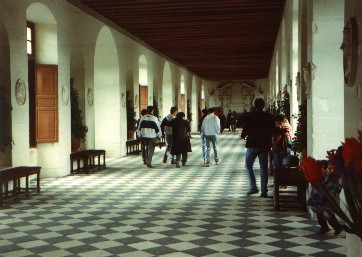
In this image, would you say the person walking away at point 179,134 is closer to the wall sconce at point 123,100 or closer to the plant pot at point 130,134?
the wall sconce at point 123,100

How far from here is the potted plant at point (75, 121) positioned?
1299 cm

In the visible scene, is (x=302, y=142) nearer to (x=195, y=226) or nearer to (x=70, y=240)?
(x=195, y=226)

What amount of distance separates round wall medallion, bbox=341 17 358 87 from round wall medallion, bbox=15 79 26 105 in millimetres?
6826

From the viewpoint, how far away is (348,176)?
2.36 metres

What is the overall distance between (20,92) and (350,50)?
713 centimetres

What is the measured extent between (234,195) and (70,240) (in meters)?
3.73

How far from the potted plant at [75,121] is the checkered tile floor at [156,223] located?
8.62ft

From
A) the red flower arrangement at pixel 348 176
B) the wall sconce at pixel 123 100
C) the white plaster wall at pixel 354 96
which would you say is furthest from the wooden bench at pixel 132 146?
the red flower arrangement at pixel 348 176

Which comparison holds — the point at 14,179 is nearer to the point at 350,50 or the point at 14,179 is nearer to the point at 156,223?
the point at 156,223

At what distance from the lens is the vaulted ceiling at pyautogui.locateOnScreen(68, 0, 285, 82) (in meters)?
13.0

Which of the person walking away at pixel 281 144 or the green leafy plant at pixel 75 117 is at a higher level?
the green leafy plant at pixel 75 117

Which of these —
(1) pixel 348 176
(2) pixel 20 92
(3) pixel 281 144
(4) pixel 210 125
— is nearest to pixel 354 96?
(1) pixel 348 176

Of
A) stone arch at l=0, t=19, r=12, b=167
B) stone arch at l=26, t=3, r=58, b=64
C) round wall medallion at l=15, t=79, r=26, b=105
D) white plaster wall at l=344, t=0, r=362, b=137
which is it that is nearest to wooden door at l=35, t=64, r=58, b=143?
stone arch at l=26, t=3, r=58, b=64

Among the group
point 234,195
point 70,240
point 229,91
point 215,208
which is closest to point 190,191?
point 234,195
